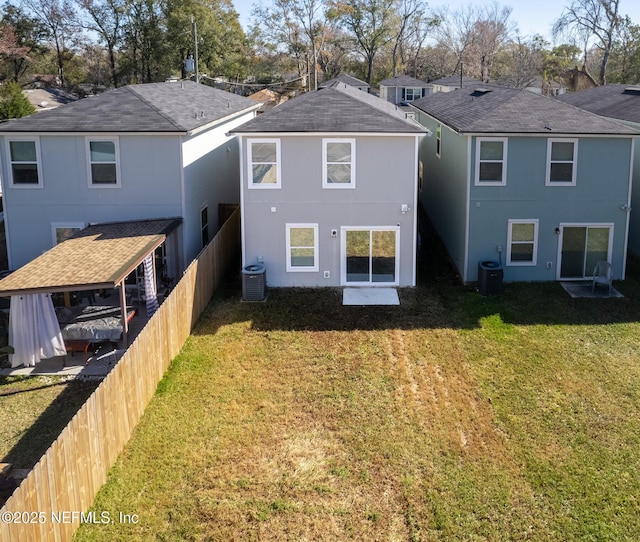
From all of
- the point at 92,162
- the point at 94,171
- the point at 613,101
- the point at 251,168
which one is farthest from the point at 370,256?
the point at 613,101

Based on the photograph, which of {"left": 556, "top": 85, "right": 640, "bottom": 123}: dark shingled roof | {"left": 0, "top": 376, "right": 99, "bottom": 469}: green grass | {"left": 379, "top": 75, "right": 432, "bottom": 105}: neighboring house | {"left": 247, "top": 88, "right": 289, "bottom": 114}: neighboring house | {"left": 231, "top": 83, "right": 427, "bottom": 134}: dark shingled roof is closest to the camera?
{"left": 0, "top": 376, "right": 99, "bottom": 469}: green grass

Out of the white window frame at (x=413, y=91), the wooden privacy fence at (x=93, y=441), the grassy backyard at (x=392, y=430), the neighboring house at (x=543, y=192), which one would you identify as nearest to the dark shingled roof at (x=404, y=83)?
the white window frame at (x=413, y=91)

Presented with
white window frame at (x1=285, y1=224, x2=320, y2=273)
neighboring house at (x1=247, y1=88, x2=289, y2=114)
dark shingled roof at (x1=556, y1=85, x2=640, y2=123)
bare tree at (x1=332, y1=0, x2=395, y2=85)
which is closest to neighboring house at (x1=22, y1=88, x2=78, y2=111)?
neighboring house at (x1=247, y1=88, x2=289, y2=114)

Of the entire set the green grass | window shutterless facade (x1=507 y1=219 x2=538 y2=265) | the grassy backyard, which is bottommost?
the green grass

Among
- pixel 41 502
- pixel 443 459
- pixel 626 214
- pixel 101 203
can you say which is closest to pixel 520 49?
pixel 626 214

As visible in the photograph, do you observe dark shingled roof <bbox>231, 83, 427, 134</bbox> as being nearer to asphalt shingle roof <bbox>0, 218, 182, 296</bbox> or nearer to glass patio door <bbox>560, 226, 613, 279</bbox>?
asphalt shingle roof <bbox>0, 218, 182, 296</bbox>

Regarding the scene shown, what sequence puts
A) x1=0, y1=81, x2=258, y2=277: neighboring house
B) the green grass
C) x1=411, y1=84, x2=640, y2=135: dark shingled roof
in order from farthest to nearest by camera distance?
1. x1=0, y1=81, x2=258, y2=277: neighboring house
2. x1=411, y1=84, x2=640, y2=135: dark shingled roof
3. the green grass

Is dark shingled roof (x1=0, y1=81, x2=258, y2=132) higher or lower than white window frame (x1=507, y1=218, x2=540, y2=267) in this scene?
higher

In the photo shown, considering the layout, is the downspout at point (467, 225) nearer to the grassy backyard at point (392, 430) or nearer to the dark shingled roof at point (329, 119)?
the dark shingled roof at point (329, 119)
